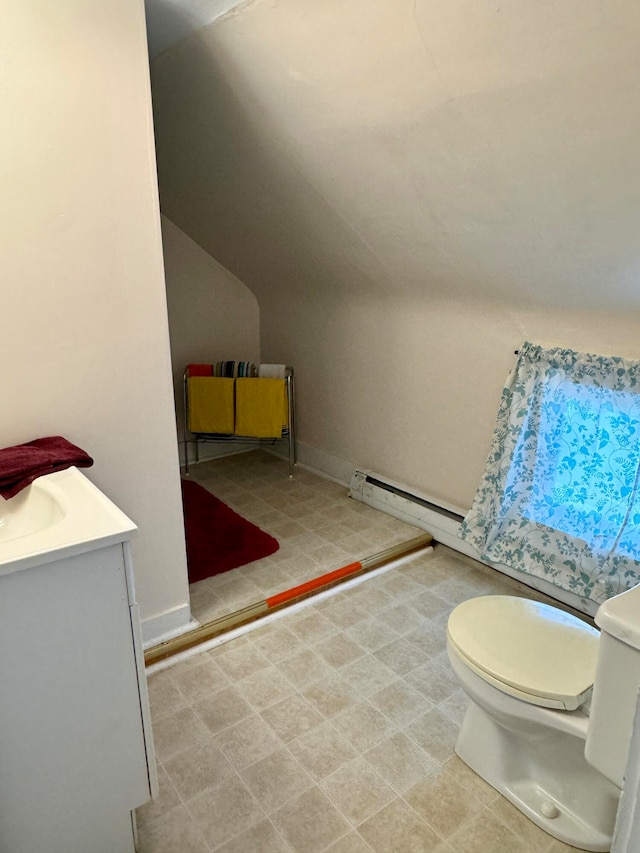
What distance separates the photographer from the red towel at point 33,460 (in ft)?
4.66

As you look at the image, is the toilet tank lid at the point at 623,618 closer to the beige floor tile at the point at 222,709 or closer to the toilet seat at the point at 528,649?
the toilet seat at the point at 528,649

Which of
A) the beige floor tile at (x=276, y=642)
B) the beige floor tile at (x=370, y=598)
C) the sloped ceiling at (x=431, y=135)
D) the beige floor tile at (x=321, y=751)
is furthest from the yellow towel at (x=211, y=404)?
the beige floor tile at (x=321, y=751)

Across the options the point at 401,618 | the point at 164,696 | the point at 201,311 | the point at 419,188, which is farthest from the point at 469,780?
the point at 201,311

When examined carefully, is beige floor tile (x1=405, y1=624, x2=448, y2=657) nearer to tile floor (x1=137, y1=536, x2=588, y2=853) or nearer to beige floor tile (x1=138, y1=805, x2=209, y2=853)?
tile floor (x1=137, y1=536, x2=588, y2=853)

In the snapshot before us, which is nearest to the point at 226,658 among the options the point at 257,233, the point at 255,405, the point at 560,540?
the point at 560,540

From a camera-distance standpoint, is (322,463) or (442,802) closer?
(442,802)

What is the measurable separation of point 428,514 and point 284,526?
697 millimetres

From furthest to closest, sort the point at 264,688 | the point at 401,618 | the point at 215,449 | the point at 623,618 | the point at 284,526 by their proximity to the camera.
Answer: the point at 215,449, the point at 284,526, the point at 401,618, the point at 264,688, the point at 623,618

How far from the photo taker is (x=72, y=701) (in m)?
1.15

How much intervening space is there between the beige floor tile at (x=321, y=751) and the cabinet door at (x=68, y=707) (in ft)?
1.64

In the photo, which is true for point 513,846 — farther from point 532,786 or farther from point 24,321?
point 24,321

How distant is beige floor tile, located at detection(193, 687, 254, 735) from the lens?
5.62 feet

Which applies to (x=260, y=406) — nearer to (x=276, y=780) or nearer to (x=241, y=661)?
(x=241, y=661)

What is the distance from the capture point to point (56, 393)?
1.67 meters
